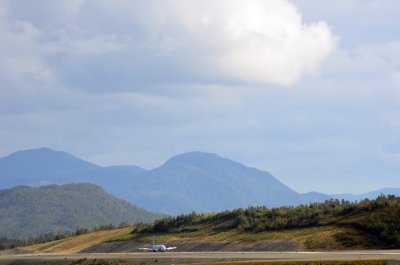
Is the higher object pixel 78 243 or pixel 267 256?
pixel 78 243

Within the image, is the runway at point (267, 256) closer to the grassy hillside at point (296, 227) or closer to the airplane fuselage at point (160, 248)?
the grassy hillside at point (296, 227)

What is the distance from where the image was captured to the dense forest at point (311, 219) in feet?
280

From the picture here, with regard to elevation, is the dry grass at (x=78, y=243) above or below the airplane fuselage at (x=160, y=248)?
above

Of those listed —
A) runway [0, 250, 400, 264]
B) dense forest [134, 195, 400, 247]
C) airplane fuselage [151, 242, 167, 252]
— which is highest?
dense forest [134, 195, 400, 247]

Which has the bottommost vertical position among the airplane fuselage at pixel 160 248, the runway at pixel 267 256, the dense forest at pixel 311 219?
the runway at pixel 267 256

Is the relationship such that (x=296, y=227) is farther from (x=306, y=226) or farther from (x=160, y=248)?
(x=160, y=248)

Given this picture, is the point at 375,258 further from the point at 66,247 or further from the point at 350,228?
the point at 66,247

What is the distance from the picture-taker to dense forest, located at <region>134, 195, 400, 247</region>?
3361 inches

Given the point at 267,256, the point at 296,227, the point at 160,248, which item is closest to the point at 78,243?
the point at 160,248

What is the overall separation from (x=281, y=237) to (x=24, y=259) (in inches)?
1563

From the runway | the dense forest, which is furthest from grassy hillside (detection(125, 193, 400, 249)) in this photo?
the runway

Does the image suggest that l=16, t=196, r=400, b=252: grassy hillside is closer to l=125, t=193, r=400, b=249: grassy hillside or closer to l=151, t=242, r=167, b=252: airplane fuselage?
l=125, t=193, r=400, b=249: grassy hillside

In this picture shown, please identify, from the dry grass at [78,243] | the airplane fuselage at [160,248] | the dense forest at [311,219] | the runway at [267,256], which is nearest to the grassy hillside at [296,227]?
the dense forest at [311,219]

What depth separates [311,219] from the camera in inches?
4028
